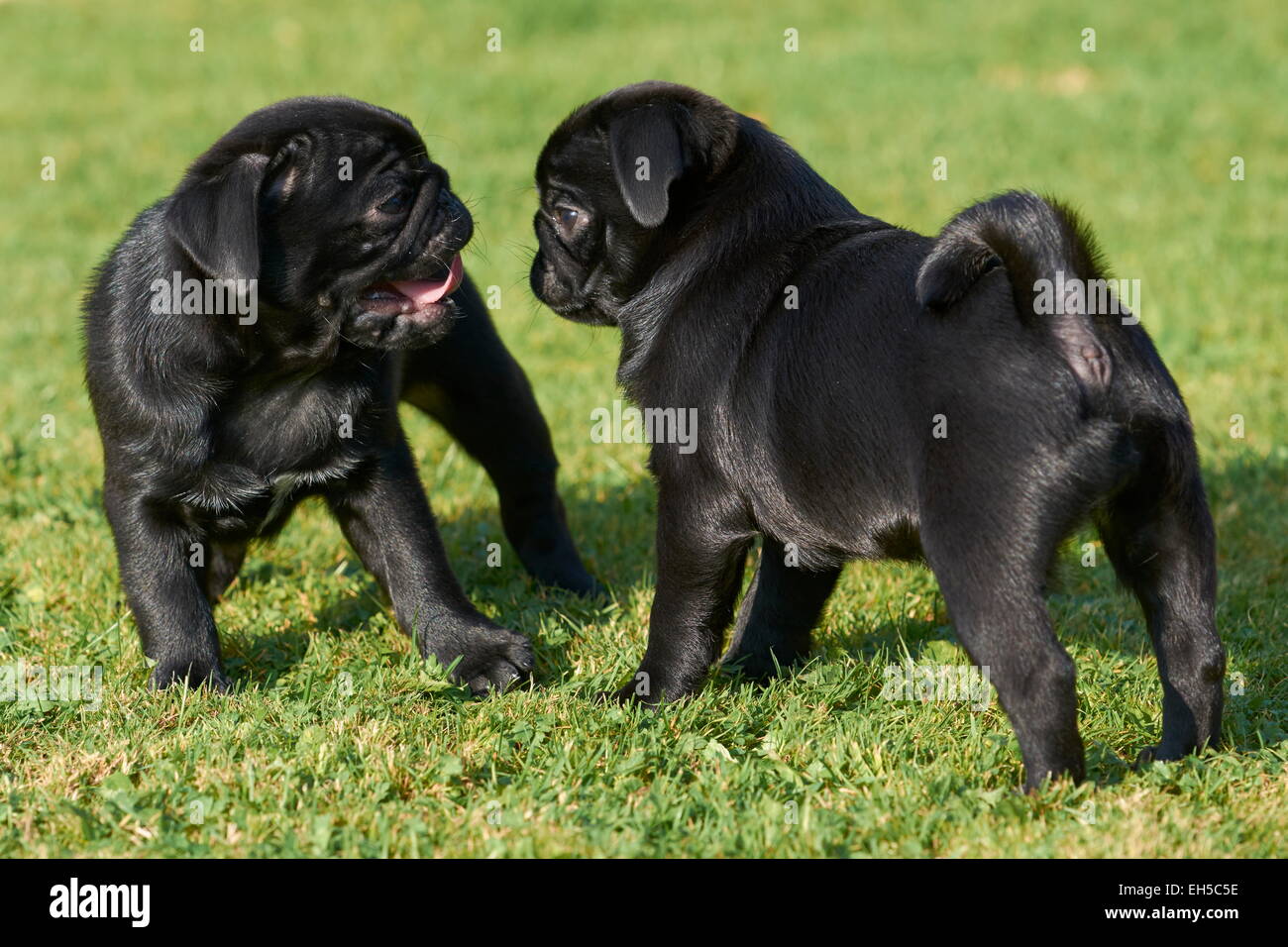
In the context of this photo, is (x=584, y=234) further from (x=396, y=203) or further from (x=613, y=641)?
(x=613, y=641)

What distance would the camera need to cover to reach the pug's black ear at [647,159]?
3830 mm

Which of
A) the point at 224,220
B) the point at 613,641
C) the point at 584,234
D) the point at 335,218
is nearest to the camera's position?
the point at 224,220

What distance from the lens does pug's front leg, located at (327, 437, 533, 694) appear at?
432 cm

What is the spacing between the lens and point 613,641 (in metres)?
4.51

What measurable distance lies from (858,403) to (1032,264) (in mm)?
513

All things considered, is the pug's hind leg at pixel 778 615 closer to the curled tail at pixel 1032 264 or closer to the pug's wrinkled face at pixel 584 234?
the pug's wrinkled face at pixel 584 234

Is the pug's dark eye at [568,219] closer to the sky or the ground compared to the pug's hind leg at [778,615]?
closer to the sky

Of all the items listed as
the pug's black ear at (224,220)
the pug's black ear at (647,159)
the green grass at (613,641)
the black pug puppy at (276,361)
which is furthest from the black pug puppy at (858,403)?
the pug's black ear at (224,220)

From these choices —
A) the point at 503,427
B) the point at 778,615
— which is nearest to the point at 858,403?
the point at 778,615

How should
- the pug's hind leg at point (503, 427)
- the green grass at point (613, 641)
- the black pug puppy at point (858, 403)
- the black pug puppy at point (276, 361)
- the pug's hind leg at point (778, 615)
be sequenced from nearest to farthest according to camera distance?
1. the black pug puppy at point (858, 403)
2. the green grass at point (613, 641)
3. the black pug puppy at point (276, 361)
4. the pug's hind leg at point (778, 615)
5. the pug's hind leg at point (503, 427)

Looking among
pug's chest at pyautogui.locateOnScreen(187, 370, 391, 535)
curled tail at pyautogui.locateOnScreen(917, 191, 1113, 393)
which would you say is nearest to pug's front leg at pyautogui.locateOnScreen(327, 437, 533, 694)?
pug's chest at pyautogui.locateOnScreen(187, 370, 391, 535)

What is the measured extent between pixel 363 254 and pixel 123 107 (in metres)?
11.1

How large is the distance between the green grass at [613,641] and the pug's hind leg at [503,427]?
0.16 meters

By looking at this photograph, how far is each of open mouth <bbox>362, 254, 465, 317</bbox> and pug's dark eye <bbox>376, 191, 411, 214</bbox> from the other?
21cm
